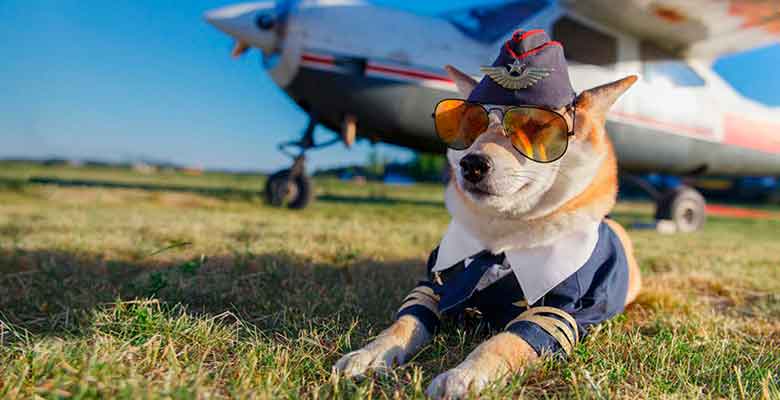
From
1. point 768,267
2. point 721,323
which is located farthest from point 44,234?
point 768,267

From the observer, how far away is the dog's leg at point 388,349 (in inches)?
42.1

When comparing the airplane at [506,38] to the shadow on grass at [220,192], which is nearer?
the airplane at [506,38]

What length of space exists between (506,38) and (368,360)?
445cm

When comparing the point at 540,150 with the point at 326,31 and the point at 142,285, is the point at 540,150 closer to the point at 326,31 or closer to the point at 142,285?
the point at 142,285

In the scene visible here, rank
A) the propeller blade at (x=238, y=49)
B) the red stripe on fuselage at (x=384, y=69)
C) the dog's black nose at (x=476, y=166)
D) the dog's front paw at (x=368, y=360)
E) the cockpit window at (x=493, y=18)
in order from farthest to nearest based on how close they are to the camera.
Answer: the propeller blade at (x=238, y=49), the cockpit window at (x=493, y=18), the red stripe on fuselage at (x=384, y=69), the dog's black nose at (x=476, y=166), the dog's front paw at (x=368, y=360)

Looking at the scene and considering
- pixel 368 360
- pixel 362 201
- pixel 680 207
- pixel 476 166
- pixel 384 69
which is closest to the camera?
pixel 368 360

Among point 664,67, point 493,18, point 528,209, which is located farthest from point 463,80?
point 664,67

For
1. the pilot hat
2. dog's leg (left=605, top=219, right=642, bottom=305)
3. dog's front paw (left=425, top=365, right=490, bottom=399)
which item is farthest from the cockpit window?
dog's front paw (left=425, top=365, right=490, bottom=399)

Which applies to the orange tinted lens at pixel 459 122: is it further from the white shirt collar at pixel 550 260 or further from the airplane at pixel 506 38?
the airplane at pixel 506 38

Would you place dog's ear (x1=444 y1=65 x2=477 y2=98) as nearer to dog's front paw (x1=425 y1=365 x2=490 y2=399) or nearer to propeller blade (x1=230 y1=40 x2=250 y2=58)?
dog's front paw (x1=425 y1=365 x2=490 y2=399)

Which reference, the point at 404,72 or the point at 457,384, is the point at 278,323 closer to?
the point at 457,384

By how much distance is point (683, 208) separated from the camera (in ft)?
19.9

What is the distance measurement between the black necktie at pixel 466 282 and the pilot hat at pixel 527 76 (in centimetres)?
41

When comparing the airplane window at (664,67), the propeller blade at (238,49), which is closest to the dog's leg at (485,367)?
the propeller blade at (238,49)
